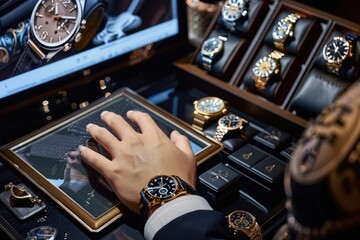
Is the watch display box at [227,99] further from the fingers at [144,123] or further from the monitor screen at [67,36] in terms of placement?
the fingers at [144,123]

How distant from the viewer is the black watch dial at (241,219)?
979mm

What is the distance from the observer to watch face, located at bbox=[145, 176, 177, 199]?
0.87 metres

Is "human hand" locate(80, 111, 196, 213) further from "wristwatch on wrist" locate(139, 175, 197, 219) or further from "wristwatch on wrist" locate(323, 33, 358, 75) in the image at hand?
"wristwatch on wrist" locate(323, 33, 358, 75)

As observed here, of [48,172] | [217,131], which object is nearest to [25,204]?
[48,172]

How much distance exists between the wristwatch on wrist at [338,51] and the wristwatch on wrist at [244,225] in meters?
0.40

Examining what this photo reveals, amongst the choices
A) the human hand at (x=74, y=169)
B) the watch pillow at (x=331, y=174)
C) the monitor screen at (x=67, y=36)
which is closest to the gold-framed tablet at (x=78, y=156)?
the human hand at (x=74, y=169)

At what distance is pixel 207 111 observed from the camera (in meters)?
1.22

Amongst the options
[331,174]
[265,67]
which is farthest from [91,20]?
[331,174]

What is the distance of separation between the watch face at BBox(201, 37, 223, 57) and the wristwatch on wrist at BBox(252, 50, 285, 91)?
0.10 meters

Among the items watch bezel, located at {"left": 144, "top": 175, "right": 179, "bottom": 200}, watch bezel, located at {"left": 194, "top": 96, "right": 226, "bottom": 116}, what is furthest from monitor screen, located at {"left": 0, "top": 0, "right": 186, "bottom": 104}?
watch bezel, located at {"left": 144, "top": 175, "right": 179, "bottom": 200}

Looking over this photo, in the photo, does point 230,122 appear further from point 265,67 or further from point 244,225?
point 244,225

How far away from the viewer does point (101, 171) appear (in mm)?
987

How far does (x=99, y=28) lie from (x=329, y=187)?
812 millimetres

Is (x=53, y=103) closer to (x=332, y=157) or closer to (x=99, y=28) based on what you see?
(x=99, y=28)
